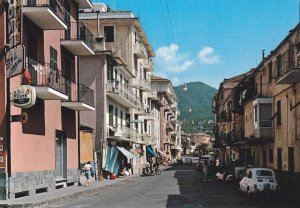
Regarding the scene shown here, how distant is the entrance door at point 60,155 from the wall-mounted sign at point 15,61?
8012 millimetres

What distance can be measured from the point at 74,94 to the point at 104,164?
44.8 feet

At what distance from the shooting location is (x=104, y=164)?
43.6m

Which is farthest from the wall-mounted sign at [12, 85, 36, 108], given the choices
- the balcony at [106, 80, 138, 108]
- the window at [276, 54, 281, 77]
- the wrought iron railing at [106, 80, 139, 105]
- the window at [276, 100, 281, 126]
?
the wrought iron railing at [106, 80, 139, 105]

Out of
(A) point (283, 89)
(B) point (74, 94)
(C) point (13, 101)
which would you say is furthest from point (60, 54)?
(A) point (283, 89)

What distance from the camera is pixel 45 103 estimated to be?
25984 millimetres

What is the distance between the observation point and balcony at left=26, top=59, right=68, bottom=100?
23094mm

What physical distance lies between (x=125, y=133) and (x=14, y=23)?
3205 cm

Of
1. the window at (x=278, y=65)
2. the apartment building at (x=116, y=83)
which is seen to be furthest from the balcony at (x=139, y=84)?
the window at (x=278, y=65)

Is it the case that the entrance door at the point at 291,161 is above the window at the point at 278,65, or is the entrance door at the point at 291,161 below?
below

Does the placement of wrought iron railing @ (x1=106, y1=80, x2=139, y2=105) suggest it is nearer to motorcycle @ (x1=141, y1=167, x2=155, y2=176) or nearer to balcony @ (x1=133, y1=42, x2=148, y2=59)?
balcony @ (x1=133, y1=42, x2=148, y2=59)

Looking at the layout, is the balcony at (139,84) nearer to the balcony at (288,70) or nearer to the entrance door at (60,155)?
the balcony at (288,70)

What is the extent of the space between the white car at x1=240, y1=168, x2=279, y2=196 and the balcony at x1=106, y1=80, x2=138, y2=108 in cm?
2161

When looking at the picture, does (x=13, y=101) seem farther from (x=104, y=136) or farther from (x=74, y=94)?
(x=104, y=136)

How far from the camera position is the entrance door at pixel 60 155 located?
28734mm
